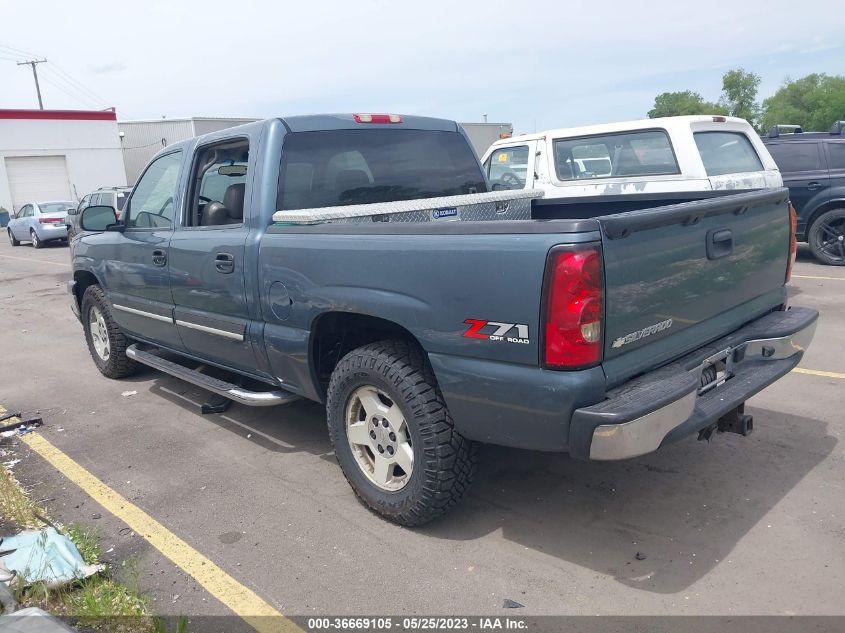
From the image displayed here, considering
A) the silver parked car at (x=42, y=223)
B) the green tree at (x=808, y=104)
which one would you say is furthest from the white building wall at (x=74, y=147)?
the green tree at (x=808, y=104)

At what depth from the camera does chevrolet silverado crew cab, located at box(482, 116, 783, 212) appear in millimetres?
7020

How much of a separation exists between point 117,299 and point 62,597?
3.10 metres

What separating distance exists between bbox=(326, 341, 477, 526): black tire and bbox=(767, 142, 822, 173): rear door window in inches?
354

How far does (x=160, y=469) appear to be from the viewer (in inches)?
176

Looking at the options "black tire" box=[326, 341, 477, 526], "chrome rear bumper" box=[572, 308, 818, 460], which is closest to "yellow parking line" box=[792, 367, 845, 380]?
"chrome rear bumper" box=[572, 308, 818, 460]

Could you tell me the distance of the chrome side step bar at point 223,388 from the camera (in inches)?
165

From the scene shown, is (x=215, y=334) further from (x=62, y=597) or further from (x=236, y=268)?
(x=62, y=597)

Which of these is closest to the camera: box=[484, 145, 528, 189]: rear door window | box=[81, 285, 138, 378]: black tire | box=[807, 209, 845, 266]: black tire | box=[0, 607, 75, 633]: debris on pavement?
box=[0, 607, 75, 633]: debris on pavement

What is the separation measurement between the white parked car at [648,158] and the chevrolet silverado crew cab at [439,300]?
112 inches

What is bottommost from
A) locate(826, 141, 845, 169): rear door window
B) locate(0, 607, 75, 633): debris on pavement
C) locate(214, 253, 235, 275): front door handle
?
locate(0, 607, 75, 633): debris on pavement

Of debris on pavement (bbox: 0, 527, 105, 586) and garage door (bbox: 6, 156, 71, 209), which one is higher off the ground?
garage door (bbox: 6, 156, 71, 209)

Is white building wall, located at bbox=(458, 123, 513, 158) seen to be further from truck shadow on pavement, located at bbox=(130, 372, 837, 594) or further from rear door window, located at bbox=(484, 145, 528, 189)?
truck shadow on pavement, located at bbox=(130, 372, 837, 594)

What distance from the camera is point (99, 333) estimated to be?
6.52 meters

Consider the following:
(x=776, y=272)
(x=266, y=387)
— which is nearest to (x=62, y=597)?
(x=266, y=387)
